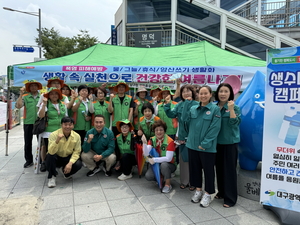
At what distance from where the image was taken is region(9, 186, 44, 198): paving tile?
3.29m

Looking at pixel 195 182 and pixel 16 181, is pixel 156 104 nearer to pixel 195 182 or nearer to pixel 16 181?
pixel 195 182

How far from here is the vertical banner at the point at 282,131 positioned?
7.41 feet

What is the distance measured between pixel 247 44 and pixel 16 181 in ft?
50.4

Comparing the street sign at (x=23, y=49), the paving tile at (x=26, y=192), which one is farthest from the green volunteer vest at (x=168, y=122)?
the street sign at (x=23, y=49)

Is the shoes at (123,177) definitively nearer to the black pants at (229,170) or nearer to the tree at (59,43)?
the black pants at (229,170)

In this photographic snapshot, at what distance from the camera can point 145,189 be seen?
3.51 m

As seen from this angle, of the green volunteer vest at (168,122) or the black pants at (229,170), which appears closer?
the black pants at (229,170)

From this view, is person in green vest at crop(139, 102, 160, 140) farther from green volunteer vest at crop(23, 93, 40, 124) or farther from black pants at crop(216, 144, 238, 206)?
green volunteer vest at crop(23, 93, 40, 124)

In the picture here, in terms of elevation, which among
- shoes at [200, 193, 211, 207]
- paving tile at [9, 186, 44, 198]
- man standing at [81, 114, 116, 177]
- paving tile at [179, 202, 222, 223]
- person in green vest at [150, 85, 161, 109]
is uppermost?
person in green vest at [150, 85, 161, 109]

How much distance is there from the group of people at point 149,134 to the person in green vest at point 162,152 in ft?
0.05

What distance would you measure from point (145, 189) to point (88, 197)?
89 cm

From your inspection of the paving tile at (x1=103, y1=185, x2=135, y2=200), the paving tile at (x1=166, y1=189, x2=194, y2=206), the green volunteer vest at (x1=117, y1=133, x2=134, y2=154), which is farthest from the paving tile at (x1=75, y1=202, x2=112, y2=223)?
the green volunteer vest at (x1=117, y1=133, x2=134, y2=154)

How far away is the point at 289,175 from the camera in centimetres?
233

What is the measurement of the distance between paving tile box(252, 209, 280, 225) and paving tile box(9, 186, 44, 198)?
3090 mm
